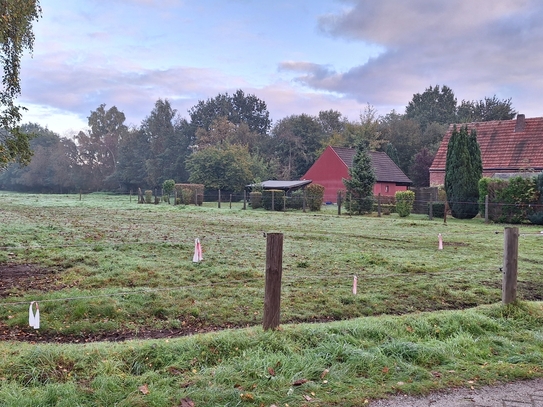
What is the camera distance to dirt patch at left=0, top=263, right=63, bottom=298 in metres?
6.88

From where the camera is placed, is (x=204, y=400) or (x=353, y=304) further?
(x=353, y=304)

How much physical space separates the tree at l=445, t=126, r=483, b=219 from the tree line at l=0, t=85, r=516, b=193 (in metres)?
21.7

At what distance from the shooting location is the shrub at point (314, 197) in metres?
30.5

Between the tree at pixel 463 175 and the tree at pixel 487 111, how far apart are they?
3794cm

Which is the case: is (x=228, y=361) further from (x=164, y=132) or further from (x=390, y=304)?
(x=164, y=132)

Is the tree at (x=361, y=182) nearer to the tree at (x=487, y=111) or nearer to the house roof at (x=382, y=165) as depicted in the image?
the house roof at (x=382, y=165)

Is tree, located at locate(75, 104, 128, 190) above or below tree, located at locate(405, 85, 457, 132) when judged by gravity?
below

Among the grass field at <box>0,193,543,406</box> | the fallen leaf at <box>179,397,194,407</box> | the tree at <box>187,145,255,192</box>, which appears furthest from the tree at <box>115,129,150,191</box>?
the fallen leaf at <box>179,397,194,407</box>

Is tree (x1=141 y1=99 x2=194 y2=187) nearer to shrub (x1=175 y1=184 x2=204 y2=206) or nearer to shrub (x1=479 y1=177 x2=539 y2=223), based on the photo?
shrub (x1=175 y1=184 x2=204 y2=206)

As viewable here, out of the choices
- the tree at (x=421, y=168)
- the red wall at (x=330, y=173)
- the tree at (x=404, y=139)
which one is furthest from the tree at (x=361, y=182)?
the tree at (x=404, y=139)

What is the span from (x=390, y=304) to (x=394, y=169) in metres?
38.8

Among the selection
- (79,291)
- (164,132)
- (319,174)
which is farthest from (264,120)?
(79,291)

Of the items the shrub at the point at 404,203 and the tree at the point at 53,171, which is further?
the tree at the point at 53,171

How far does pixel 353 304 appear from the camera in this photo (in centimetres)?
659
